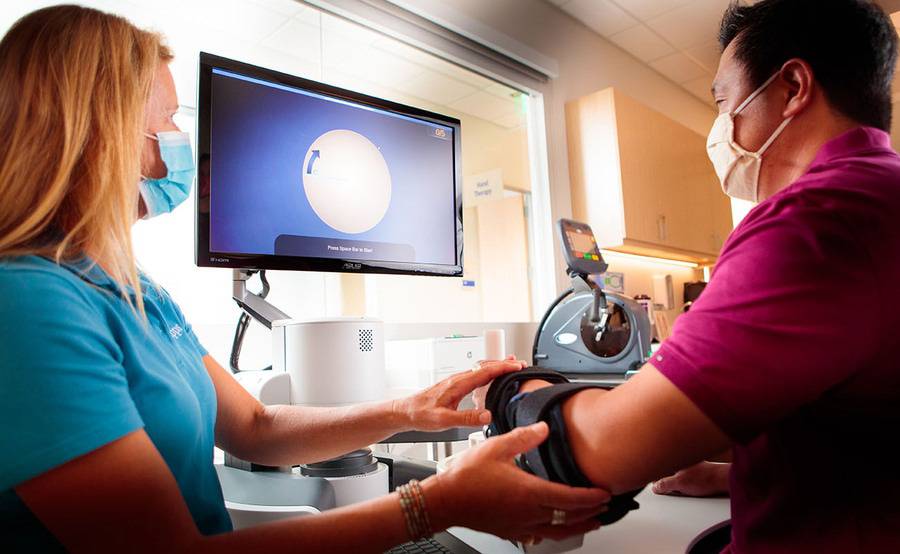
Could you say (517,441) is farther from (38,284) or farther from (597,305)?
(597,305)

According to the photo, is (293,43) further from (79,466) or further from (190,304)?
(79,466)

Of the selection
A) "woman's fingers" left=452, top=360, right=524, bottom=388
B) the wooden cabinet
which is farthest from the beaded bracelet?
the wooden cabinet

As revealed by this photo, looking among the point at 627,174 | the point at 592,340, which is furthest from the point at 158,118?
the point at 627,174

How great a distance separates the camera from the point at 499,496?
2.22 feet

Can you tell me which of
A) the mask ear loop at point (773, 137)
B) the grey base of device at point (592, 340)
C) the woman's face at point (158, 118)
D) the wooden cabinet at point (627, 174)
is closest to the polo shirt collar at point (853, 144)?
the mask ear loop at point (773, 137)

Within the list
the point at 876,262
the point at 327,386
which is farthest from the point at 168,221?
the point at 876,262

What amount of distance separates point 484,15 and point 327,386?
7.63 feet

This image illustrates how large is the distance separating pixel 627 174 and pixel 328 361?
255 cm

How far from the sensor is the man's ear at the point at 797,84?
0.90 m

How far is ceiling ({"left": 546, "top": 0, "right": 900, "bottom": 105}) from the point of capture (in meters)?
3.43

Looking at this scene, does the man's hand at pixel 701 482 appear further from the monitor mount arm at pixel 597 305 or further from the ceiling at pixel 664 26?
the ceiling at pixel 664 26

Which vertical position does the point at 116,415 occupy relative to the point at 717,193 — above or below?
below

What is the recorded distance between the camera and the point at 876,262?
A: 2.03 feet

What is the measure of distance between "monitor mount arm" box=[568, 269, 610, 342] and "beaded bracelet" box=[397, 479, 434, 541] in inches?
67.2
